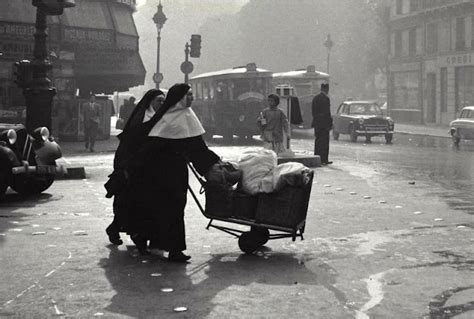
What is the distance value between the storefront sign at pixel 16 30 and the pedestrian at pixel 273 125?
39.8 ft

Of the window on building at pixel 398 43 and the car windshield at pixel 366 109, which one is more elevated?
the window on building at pixel 398 43

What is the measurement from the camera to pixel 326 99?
20312 millimetres

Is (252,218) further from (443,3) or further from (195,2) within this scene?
(195,2)

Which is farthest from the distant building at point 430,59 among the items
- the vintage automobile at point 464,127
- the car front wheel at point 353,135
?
the vintage automobile at point 464,127

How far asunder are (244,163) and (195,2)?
478ft

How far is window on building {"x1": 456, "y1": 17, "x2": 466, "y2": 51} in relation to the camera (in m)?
49.0

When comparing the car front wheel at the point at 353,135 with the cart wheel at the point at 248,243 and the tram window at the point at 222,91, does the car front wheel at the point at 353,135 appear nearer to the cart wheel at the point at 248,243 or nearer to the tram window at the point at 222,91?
the tram window at the point at 222,91

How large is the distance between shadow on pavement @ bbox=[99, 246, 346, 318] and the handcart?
0.67 ft

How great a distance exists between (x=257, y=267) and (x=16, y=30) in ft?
73.6

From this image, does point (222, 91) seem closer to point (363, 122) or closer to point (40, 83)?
point (363, 122)

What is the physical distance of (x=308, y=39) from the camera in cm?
8288

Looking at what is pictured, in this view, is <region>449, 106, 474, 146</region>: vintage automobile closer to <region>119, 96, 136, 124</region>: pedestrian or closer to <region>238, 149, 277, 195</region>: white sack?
<region>119, 96, 136, 124</region>: pedestrian

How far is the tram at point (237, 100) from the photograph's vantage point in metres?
33.1

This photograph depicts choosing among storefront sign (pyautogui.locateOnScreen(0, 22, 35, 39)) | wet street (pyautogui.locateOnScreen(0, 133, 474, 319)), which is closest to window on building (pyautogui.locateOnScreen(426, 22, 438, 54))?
storefront sign (pyautogui.locateOnScreen(0, 22, 35, 39))
